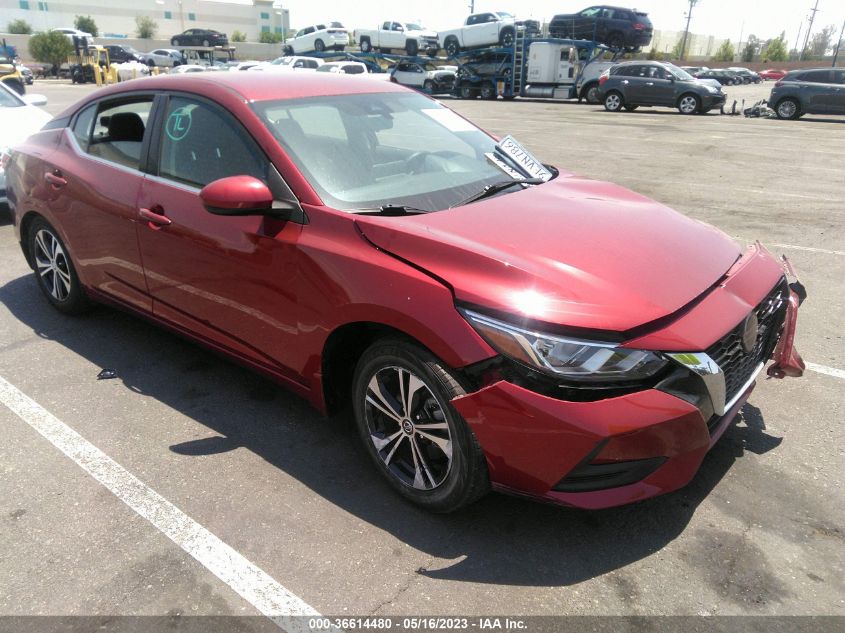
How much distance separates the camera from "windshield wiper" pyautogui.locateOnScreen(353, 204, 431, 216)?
2836 millimetres

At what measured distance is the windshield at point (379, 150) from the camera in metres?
2.99

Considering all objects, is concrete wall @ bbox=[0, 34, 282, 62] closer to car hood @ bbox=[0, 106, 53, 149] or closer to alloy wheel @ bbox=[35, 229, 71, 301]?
car hood @ bbox=[0, 106, 53, 149]

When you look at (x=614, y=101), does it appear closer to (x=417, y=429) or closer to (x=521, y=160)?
(x=521, y=160)

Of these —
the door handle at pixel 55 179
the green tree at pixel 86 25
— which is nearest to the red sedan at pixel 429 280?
the door handle at pixel 55 179

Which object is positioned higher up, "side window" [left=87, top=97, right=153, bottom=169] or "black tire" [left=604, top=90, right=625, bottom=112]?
"side window" [left=87, top=97, right=153, bottom=169]

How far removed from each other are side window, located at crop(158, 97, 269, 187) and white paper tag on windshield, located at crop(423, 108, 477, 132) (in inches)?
47.6

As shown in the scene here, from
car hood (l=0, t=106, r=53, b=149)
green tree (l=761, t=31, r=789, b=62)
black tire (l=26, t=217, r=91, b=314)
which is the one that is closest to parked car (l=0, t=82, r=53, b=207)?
car hood (l=0, t=106, r=53, b=149)

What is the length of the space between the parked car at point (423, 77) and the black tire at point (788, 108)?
51.7ft

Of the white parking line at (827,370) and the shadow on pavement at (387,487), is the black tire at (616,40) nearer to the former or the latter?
the white parking line at (827,370)

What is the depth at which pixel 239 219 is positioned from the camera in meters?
3.08

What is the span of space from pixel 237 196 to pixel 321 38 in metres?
39.6

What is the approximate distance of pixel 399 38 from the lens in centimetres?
3491

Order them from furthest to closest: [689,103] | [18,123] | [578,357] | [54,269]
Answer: [689,103]
[18,123]
[54,269]
[578,357]

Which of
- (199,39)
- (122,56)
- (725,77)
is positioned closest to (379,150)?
(122,56)
